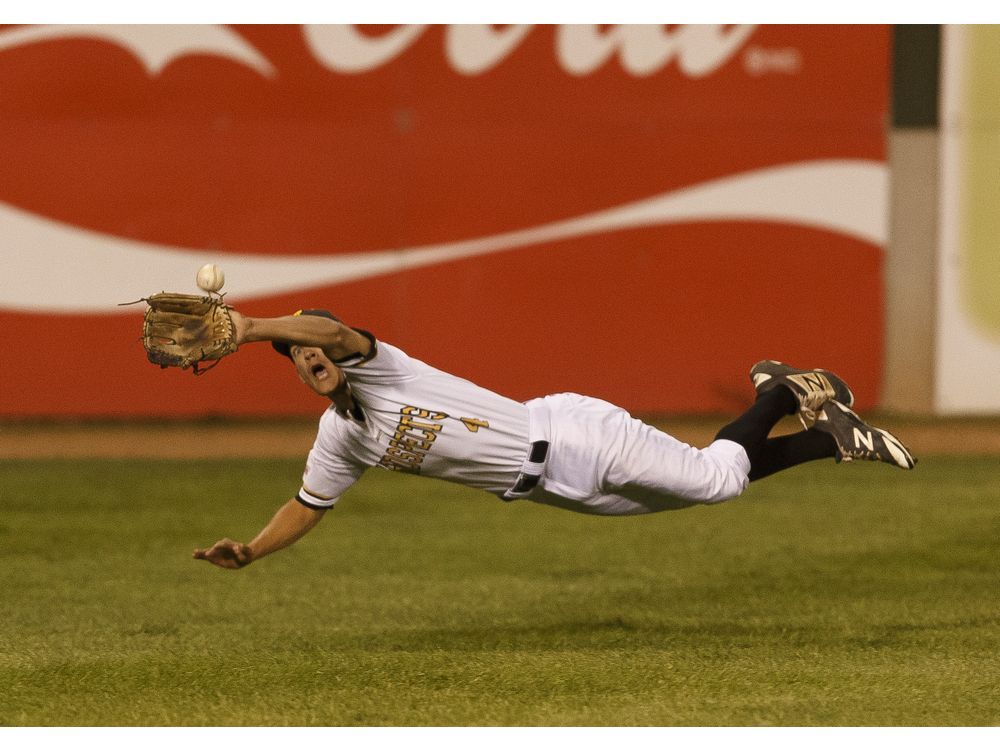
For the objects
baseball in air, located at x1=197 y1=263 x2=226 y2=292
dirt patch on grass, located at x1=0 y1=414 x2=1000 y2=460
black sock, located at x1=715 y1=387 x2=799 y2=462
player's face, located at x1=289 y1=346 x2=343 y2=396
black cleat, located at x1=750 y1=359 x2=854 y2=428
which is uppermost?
baseball in air, located at x1=197 y1=263 x2=226 y2=292

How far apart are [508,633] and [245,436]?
6.81m

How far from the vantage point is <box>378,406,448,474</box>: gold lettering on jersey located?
602 centimetres

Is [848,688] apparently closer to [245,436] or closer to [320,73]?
[245,436]

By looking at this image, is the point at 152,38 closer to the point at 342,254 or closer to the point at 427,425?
the point at 342,254

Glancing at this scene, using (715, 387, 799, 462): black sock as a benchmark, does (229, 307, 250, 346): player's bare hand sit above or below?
above

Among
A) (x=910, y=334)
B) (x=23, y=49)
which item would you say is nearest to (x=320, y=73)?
(x=23, y=49)

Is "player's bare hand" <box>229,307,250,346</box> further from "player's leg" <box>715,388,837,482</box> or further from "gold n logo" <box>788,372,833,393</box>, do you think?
"gold n logo" <box>788,372,833,393</box>

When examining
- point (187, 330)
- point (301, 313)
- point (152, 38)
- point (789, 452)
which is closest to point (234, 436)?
point (152, 38)

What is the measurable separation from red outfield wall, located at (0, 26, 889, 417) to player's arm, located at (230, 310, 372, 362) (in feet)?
28.8

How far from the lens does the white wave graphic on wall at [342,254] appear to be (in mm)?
14234

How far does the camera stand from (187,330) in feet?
17.5

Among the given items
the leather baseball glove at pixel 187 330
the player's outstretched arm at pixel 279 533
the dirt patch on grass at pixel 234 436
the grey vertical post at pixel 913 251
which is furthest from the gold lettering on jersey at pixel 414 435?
the grey vertical post at pixel 913 251

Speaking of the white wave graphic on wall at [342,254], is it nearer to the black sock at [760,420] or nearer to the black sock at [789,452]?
the black sock at [760,420]

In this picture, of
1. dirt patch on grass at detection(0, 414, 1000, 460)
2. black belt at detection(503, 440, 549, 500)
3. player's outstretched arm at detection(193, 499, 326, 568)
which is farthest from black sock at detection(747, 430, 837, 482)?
dirt patch on grass at detection(0, 414, 1000, 460)
